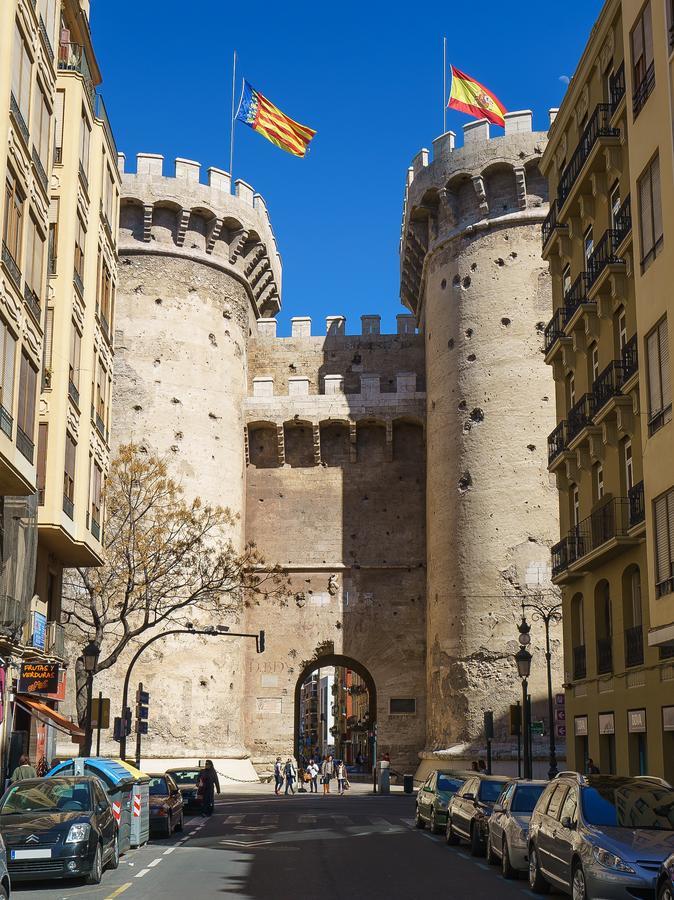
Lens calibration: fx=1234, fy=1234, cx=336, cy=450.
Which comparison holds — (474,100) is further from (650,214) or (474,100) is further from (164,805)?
(164,805)

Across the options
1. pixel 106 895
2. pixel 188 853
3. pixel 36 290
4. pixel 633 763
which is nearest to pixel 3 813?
pixel 106 895

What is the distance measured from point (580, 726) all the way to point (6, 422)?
52.2ft

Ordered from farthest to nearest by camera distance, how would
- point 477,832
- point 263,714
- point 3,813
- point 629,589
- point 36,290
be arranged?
point 263,714 → point 629,589 → point 36,290 → point 477,832 → point 3,813

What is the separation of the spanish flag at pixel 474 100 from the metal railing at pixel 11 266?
1073 inches

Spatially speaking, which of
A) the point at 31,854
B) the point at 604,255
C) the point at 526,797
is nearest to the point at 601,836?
the point at 526,797

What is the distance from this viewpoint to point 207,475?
48.5m

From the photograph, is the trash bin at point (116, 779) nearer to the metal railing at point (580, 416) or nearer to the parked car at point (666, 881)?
the parked car at point (666, 881)

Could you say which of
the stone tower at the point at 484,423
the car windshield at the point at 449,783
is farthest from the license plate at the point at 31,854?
the stone tower at the point at 484,423

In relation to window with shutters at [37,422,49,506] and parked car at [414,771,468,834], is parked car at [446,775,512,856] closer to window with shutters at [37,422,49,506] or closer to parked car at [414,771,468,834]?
parked car at [414,771,468,834]

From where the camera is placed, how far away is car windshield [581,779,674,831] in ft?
42.6

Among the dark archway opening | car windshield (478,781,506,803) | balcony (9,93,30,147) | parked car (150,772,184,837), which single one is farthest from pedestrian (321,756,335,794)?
balcony (9,93,30,147)

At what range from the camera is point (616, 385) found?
26.7 m

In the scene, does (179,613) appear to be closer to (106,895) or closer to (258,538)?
(258,538)

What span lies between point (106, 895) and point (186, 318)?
3734cm
